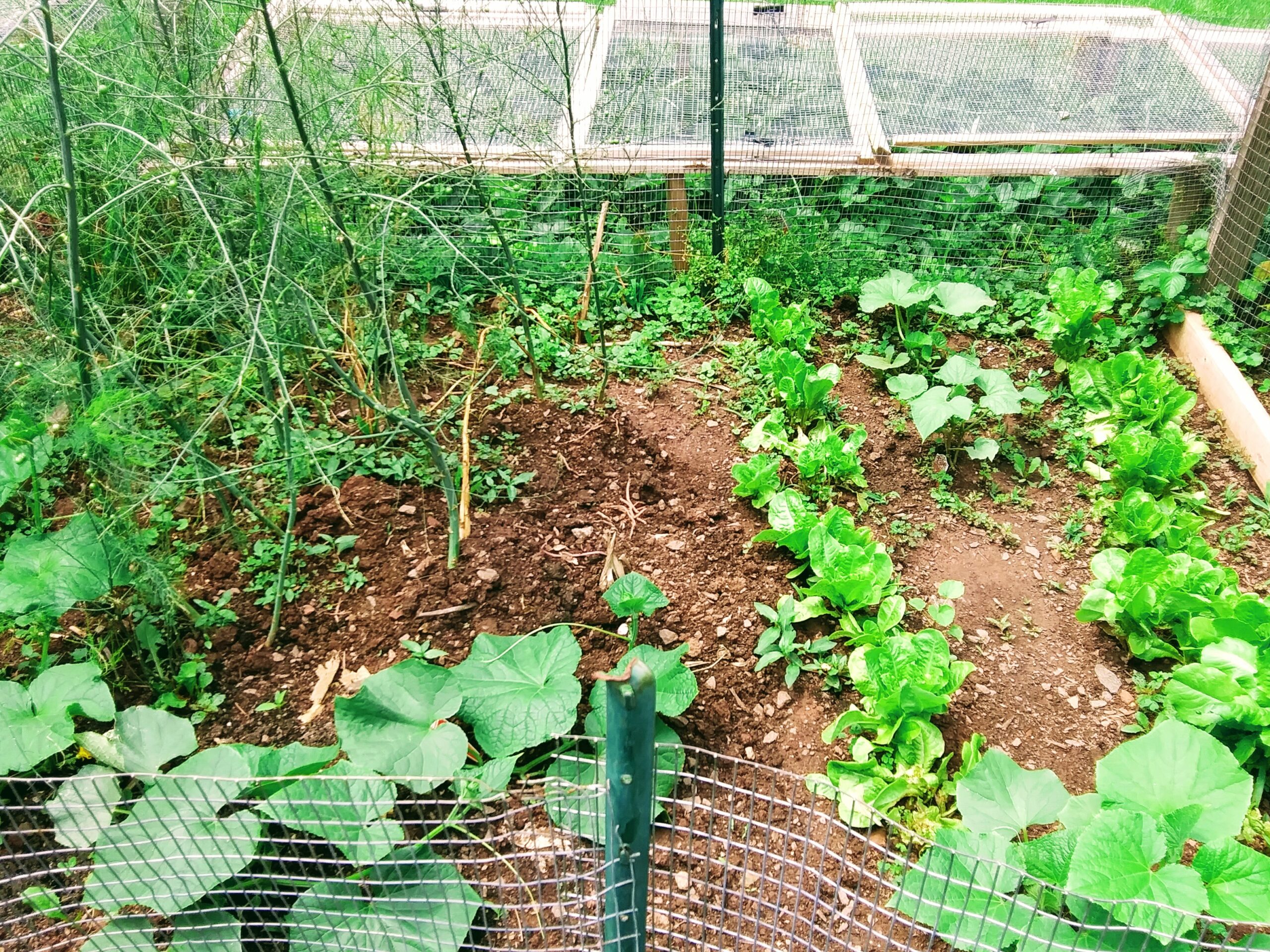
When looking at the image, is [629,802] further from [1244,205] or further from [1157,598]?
[1244,205]

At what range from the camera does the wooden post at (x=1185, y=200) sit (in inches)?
151

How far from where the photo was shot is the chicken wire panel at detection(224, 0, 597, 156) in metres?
3.04

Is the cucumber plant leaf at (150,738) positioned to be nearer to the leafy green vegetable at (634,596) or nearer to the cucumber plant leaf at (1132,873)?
the leafy green vegetable at (634,596)

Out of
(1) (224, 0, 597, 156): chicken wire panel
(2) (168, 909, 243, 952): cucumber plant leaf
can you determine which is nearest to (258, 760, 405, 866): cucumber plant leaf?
(2) (168, 909, 243, 952): cucumber plant leaf

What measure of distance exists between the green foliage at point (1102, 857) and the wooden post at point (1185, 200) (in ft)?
9.41

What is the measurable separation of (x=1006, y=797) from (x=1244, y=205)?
9.75ft

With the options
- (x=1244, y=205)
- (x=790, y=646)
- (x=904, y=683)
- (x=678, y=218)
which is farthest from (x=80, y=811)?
(x=1244, y=205)

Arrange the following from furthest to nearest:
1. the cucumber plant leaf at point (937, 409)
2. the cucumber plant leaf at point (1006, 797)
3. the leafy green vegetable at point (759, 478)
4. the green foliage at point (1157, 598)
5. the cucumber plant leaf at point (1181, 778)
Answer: the cucumber plant leaf at point (937, 409), the leafy green vegetable at point (759, 478), the green foliage at point (1157, 598), the cucumber plant leaf at point (1006, 797), the cucumber plant leaf at point (1181, 778)

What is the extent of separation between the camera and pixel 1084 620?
2680 mm

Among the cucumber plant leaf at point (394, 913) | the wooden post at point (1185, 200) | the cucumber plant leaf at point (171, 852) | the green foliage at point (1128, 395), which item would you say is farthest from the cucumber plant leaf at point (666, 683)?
the wooden post at point (1185, 200)

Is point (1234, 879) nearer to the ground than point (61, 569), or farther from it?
nearer to the ground

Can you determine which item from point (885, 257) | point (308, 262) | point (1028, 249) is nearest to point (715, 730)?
point (308, 262)

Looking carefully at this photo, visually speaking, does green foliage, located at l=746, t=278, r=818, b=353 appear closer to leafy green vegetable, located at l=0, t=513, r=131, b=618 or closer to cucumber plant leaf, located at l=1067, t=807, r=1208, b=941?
cucumber plant leaf, located at l=1067, t=807, r=1208, b=941

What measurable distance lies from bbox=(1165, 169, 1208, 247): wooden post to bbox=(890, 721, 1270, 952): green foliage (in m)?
2.87
